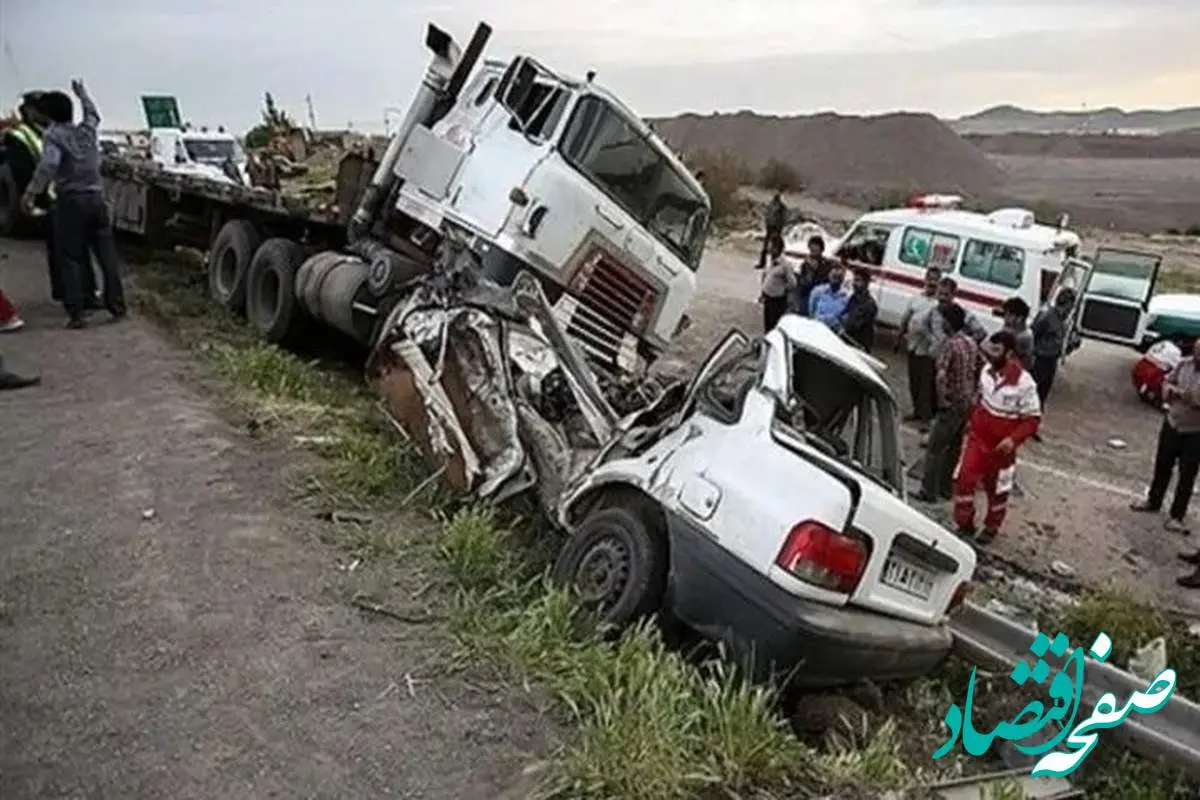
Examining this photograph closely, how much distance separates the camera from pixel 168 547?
5.32m

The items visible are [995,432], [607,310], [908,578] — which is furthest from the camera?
[607,310]

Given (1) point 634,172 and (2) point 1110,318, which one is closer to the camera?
(1) point 634,172

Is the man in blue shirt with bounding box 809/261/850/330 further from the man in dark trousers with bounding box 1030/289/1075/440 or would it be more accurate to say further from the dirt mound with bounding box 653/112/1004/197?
the dirt mound with bounding box 653/112/1004/197

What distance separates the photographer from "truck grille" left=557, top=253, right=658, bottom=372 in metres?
8.56

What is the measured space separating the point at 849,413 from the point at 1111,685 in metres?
1.64

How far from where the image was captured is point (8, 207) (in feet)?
42.4

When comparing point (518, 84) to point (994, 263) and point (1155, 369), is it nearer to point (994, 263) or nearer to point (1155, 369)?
point (994, 263)

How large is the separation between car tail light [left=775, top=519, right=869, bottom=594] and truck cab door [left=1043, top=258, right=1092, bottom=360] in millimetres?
8889

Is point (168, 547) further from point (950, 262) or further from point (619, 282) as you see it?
point (950, 262)

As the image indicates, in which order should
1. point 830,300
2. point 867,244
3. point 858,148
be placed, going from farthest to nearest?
point 858,148 → point 867,244 → point 830,300

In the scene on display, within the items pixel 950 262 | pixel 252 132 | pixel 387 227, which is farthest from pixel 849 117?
pixel 387 227

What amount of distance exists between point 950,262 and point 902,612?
960 cm

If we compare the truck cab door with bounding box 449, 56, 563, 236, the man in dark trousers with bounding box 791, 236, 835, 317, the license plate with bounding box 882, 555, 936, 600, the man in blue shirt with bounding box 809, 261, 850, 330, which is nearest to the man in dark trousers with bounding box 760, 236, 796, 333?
the man in dark trousers with bounding box 791, 236, 835, 317

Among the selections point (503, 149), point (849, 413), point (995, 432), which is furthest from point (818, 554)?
point (503, 149)
